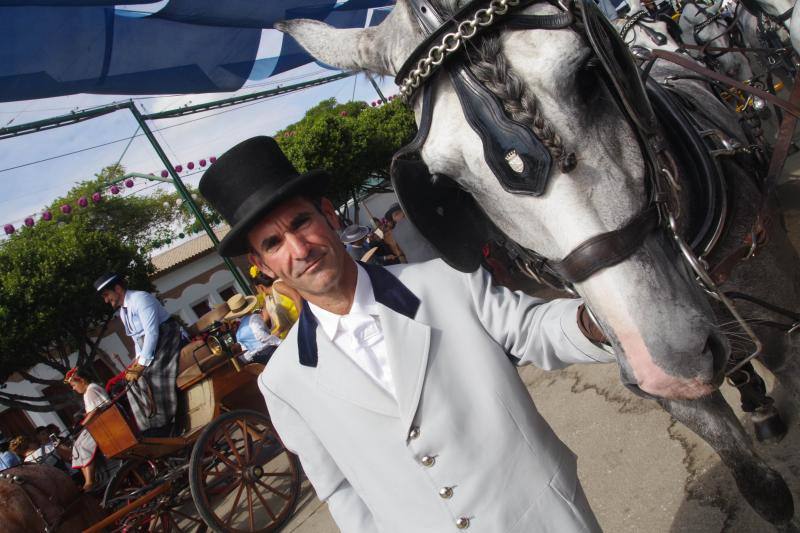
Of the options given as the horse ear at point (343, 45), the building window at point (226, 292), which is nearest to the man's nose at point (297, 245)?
the horse ear at point (343, 45)

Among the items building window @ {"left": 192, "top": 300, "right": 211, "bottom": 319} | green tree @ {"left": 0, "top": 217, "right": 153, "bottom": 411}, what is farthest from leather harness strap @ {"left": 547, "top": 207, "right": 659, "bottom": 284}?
building window @ {"left": 192, "top": 300, "right": 211, "bottom": 319}

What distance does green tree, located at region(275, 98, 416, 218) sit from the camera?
13742 millimetres

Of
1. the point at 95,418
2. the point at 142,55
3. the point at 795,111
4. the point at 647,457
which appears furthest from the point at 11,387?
the point at 795,111

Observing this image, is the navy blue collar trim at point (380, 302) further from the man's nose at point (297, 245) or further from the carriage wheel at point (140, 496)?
the carriage wheel at point (140, 496)

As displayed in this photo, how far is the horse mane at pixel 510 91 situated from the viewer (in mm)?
1107

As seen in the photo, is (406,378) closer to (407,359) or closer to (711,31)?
A: (407,359)

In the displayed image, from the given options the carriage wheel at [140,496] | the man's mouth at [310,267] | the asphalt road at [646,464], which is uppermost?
the man's mouth at [310,267]

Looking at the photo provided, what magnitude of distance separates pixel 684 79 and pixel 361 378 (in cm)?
220

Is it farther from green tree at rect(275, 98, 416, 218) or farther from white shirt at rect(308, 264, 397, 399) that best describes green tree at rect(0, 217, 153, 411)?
white shirt at rect(308, 264, 397, 399)

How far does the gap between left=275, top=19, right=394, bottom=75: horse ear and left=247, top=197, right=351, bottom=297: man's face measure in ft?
1.62

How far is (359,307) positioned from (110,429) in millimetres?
3751

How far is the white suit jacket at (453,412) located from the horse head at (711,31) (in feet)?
14.1

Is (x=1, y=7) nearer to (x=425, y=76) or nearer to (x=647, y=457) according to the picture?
(x=425, y=76)

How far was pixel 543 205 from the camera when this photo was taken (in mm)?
1161
